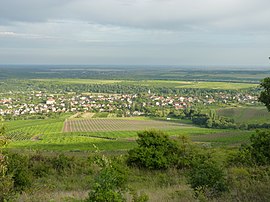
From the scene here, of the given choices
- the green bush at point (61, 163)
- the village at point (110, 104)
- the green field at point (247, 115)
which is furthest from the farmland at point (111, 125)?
the green bush at point (61, 163)

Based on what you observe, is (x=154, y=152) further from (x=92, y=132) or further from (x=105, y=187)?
(x=92, y=132)

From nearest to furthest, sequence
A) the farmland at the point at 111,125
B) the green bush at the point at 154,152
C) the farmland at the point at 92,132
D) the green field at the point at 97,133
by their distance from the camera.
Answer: the green bush at the point at 154,152 → the green field at the point at 97,133 → the farmland at the point at 92,132 → the farmland at the point at 111,125

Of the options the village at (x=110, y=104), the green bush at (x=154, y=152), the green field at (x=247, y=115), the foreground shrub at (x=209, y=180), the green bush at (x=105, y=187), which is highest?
the green bush at (x=105, y=187)

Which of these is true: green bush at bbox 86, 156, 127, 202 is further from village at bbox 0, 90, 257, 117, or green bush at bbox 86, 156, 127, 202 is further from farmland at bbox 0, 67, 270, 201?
village at bbox 0, 90, 257, 117

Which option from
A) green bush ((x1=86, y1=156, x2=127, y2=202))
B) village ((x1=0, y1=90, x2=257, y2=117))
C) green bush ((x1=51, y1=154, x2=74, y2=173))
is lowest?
village ((x1=0, y1=90, x2=257, y2=117))

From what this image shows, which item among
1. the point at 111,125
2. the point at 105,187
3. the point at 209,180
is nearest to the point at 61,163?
the point at 209,180

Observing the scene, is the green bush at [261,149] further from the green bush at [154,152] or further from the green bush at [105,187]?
the green bush at [105,187]

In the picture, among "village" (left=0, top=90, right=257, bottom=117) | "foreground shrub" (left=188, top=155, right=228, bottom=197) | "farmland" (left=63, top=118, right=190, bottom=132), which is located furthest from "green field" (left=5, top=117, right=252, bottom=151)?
"foreground shrub" (left=188, top=155, right=228, bottom=197)
